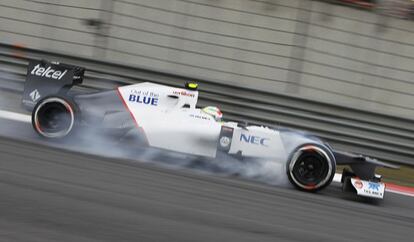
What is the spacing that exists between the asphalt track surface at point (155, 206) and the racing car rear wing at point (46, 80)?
655 mm

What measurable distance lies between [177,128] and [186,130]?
107 mm

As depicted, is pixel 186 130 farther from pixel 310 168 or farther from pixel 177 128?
pixel 310 168

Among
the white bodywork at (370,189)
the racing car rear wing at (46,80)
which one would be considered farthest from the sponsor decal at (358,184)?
the racing car rear wing at (46,80)

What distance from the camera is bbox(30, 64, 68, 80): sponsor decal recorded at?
26.9 feet

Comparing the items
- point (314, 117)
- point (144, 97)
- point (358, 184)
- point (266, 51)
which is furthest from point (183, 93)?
point (266, 51)

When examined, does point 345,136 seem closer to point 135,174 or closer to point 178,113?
point 178,113

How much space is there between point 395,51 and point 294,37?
5.29 ft

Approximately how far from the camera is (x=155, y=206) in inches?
219

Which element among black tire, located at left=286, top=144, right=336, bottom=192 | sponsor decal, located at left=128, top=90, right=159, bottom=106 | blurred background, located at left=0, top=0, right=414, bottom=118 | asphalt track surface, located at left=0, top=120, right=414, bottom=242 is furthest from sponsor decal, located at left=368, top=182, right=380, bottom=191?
blurred background, located at left=0, top=0, right=414, bottom=118

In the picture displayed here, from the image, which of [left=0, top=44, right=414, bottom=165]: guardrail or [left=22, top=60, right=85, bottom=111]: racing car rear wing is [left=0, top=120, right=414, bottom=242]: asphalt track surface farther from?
[left=0, top=44, right=414, bottom=165]: guardrail

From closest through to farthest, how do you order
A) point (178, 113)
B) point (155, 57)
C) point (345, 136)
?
point (178, 113) → point (345, 136) → point (155, 57)

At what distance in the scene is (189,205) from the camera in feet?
18.9

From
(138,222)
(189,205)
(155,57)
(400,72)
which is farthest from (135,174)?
(400,72)

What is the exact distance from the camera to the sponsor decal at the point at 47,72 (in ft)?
→ 26.9
